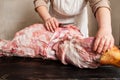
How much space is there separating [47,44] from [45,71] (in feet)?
0.60

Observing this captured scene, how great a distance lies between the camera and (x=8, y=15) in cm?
154

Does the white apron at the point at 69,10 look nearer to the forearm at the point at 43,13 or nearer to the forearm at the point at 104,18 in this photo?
the forearm at the point at 43,13

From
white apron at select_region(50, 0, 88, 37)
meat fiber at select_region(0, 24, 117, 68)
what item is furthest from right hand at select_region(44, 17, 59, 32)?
white apron at select_region(50, 0, 88, 37)

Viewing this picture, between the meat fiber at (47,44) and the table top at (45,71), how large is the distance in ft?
0.13

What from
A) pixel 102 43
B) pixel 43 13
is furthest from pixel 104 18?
pixel 43 13

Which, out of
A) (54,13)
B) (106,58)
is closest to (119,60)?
(106,58)

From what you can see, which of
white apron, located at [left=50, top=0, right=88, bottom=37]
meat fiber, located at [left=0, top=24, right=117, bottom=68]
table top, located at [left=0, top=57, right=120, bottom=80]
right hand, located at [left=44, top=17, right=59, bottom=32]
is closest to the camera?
table top, located at [left=0, top=57, right=120, bottom=80]

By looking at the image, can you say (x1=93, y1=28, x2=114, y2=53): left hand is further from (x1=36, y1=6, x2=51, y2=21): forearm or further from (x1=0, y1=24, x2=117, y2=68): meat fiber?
(x1=36, y1=6, x2=51, y2=21): forearm

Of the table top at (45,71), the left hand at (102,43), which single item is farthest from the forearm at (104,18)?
the table top at (45,71)

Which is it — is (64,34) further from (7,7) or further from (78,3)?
(7,7)

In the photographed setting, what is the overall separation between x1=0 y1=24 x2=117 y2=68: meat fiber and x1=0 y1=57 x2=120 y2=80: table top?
40mm

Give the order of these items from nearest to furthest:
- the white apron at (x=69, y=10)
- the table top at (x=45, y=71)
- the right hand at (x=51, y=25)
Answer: the table top at (x=45, y=71) → the right hand at (x=51, y=25) → the white apron at (x=69, y=10)

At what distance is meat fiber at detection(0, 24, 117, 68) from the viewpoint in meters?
0.87

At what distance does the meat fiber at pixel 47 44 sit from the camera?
874 mm
